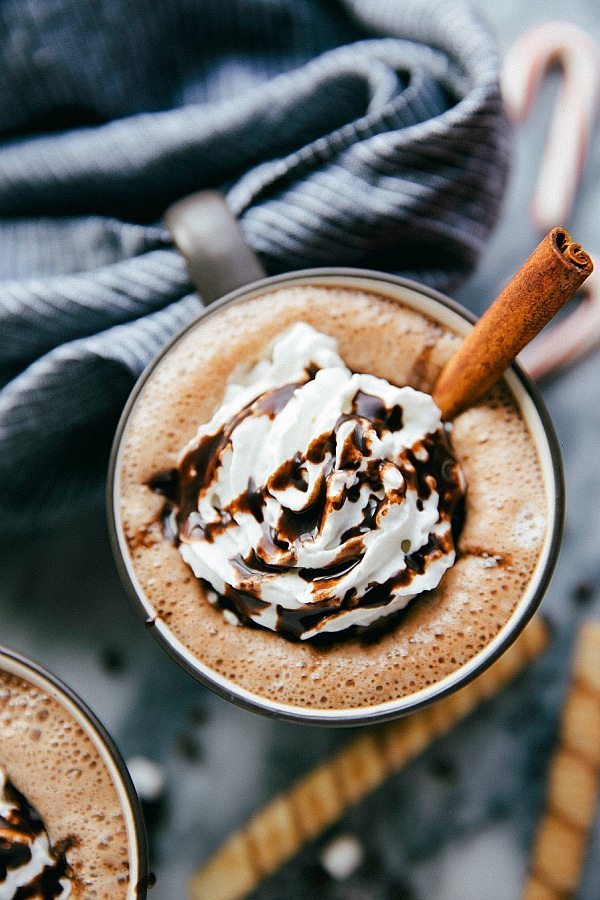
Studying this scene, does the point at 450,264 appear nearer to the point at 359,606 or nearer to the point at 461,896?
the point at 359,606

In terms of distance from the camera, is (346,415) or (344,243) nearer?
(346,415)

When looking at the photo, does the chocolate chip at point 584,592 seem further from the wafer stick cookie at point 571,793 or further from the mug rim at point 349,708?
the mug rim at point 349,708

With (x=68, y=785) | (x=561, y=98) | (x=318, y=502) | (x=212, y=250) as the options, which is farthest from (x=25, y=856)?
(x=561, y=98)

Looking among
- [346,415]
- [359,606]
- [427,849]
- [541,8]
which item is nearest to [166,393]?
[346,415]

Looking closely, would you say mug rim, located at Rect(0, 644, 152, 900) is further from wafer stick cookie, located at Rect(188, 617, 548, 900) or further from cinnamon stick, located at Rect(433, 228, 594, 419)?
cinnamon stick, located at Rect(433, 228, 594, 419)

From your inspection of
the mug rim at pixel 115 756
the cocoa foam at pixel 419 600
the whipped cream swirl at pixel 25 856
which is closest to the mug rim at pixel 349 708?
the cocoa foam at pixel 419 600
